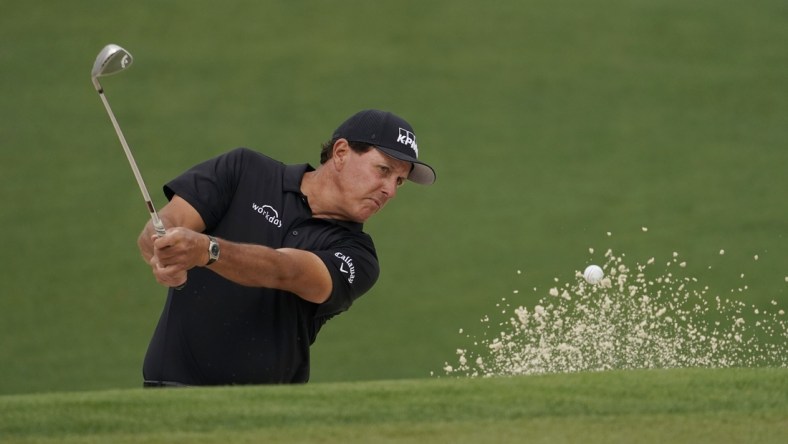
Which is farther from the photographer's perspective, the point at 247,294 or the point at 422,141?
the point at 422,141

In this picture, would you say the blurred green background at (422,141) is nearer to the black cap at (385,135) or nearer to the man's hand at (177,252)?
the black cap at (385,135)

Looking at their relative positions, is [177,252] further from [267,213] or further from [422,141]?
[422,141]

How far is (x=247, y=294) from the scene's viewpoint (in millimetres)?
2803

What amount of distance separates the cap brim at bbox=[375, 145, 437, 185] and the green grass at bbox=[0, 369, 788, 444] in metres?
0.83

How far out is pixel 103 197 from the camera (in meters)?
6.23

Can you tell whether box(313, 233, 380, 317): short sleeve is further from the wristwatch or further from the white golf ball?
the white golf ball

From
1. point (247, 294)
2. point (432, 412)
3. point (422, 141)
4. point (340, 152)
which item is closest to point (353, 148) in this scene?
point (340, 152)

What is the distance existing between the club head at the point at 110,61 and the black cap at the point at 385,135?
519 millimetres

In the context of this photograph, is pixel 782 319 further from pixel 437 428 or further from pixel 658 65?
pixel 437 428

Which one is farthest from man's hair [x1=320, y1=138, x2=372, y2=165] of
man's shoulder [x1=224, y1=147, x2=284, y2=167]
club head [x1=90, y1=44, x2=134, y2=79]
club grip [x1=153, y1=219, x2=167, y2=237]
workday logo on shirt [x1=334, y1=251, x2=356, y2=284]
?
club grip [x1=153, y1=219, x2=167, y2=237]

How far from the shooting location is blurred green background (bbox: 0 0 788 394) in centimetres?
572

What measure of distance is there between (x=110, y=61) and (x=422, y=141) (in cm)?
386

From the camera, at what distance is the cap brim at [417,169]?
9.58 ft

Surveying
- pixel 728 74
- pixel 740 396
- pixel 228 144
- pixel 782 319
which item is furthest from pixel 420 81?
pixel 740 396
